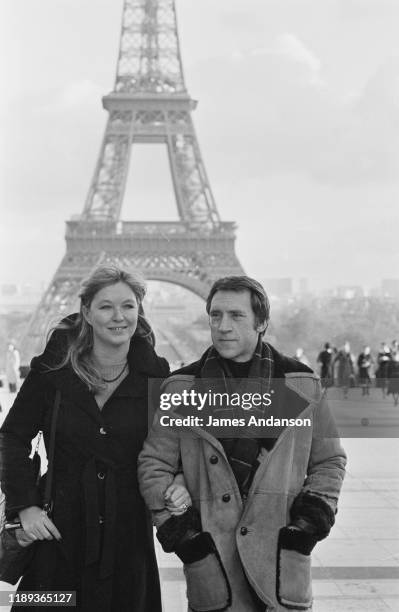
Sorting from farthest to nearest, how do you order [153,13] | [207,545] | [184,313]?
[184,313] → [153,13] → [207,545]

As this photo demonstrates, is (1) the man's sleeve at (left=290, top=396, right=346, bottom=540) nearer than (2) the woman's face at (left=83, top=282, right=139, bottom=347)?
Yes

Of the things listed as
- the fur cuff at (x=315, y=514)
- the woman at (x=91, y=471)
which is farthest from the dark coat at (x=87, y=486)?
the fur cuff at (x=315, y=514)

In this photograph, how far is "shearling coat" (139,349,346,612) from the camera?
108 inches

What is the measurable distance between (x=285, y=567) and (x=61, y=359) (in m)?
0.96

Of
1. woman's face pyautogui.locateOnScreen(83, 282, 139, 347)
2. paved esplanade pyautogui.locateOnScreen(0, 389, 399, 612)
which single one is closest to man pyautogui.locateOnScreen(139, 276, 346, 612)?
woman's face pyautogui.locateOnScreen(83, 282, 139, 347)

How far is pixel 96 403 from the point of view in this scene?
2928 millimetres

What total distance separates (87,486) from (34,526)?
0.66ft

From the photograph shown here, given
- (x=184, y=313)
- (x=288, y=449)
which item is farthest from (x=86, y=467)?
(x=184, y=313)

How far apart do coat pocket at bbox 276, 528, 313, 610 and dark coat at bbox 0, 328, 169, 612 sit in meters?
0.47

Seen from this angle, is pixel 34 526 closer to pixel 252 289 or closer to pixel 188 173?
pixel 252 289

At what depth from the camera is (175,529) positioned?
271cm

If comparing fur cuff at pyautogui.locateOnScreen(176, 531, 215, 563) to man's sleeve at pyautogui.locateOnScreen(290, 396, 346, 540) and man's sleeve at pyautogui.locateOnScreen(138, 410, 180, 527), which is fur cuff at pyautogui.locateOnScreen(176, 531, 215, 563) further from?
man's sleeve at pyautogui.locateOnScreen(290, 396, 346, 540)

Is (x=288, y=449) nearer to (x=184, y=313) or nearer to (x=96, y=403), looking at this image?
(x=96, y=403)

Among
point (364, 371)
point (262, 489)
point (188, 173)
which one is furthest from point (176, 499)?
point (188, 173)
